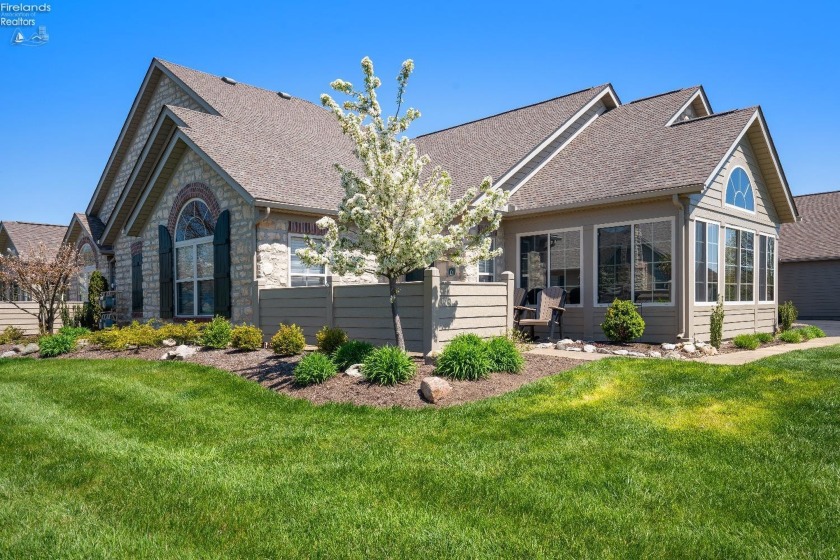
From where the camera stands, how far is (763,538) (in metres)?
3.58

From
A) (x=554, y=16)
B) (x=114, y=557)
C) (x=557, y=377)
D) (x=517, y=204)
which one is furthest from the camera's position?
(x=517, y=204)

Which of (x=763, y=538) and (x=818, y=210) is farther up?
(x=818, y=210)

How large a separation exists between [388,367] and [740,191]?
10.2 meters

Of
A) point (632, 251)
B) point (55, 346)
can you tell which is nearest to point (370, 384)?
point (632, 251)

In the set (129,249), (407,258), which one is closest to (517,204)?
(407,258)

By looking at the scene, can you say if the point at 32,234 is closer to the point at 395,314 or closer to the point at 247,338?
the point at 247,338

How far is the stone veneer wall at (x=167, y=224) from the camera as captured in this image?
12.3 metres

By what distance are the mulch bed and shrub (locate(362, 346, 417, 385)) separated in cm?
10

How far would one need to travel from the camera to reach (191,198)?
14.0m

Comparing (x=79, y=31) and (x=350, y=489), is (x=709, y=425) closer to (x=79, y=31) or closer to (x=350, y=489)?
(x=350, y=489)

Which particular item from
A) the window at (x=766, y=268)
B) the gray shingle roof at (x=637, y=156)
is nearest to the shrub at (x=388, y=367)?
the gray shingle roof at (x=637, y=156)

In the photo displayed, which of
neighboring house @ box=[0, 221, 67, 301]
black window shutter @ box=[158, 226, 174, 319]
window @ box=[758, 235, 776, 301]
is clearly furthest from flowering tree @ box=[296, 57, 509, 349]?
neighboring house @ box=[0, 221, 67, 301]

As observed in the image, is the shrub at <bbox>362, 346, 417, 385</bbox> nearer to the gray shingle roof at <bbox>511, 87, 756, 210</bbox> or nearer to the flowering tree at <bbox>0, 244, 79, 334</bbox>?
the gray shingle roof at <bbox>511, 87, 756, 210</bbox>

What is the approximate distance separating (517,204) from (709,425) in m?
8.75
